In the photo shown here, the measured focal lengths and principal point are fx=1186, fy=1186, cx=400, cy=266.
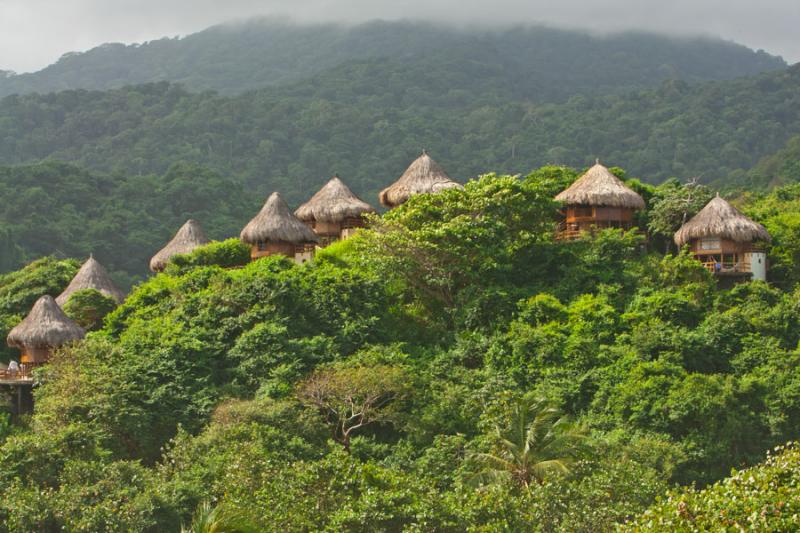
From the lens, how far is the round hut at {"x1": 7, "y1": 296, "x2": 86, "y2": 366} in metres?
31.5

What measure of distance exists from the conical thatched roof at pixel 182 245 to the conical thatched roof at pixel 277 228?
285cm

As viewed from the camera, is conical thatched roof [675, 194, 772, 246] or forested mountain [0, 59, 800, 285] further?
forested mountain [0, 59, 800, 285]

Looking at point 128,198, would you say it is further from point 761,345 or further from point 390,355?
point 761,345

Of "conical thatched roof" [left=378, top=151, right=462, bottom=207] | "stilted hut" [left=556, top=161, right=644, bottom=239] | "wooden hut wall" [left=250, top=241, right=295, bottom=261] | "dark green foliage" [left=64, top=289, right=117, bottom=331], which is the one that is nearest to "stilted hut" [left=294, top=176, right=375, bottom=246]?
"conical thatched roof" [left=378, top=151, right=462, bottom=207]

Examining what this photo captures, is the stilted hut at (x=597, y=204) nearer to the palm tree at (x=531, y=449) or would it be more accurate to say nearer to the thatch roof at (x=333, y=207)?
the thatch roof at (x=333, y=207)

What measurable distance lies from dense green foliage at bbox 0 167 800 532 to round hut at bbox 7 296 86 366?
3.49ft

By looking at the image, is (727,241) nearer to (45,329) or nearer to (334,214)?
(334,214)

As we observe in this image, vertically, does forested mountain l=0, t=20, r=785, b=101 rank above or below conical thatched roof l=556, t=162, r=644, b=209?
above

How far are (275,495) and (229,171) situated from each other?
61788mm

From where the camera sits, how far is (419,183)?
36.9m

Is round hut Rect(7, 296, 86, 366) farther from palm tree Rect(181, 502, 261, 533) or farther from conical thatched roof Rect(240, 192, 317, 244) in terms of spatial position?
palm tree Rect(181, 502, 261, 533)

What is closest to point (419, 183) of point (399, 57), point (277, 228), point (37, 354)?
point (277, 228)

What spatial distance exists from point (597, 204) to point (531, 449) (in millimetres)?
12571

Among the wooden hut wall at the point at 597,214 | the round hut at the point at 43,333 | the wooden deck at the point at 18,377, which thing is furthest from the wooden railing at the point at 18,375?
the wooden hut wall at the point at 597,214
